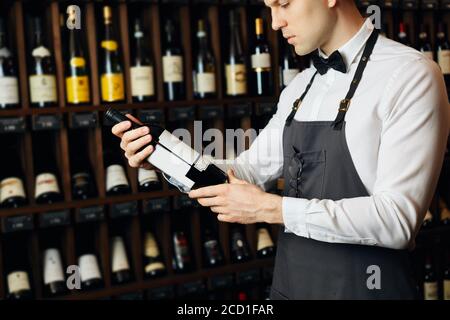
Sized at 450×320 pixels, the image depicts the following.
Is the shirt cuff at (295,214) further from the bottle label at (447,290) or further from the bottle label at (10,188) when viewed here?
the bottle label at (447,290)

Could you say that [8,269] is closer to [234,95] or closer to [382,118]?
[234,95]

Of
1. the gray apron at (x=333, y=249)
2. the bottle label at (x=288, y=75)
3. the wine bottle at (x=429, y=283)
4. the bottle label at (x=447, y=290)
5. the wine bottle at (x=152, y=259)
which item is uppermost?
the bottle label at (x=288, y=75)

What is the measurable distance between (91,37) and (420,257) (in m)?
1.91

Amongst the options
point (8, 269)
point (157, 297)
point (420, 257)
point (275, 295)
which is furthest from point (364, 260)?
point (420, 257)

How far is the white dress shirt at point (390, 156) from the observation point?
112 centimetres

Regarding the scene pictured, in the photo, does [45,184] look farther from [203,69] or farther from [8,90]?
[203,69]

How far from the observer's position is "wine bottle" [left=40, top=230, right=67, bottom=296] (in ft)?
6.58

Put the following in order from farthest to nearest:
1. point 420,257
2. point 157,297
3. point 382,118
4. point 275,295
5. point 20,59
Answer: point 420,257 < point 157,297 < point 20,59 < point 275,295 < point 382,118

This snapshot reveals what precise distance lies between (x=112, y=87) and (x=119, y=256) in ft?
2.13

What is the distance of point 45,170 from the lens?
2.15m

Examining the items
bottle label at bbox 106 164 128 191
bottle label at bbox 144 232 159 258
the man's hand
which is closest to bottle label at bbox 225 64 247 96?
bottle label at bbox 106 164 128 191

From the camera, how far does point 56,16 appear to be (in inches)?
75.1

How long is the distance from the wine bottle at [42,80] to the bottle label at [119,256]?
0.60 metres

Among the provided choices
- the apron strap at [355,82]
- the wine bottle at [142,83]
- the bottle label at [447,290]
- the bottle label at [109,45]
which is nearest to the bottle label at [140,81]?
the wine bottle at [142,83]
